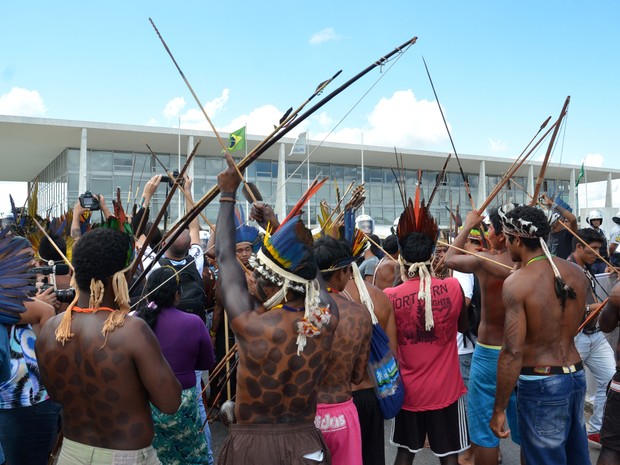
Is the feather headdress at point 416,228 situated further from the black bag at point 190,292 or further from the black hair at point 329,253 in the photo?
the black bag at point 190,292

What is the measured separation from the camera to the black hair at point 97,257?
2516mm

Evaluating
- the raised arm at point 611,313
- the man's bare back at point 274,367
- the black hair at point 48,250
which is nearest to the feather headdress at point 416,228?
the raised arm at point 611,313

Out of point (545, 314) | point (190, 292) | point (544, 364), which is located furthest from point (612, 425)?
point (190, 292)

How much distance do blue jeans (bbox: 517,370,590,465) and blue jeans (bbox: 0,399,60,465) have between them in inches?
119

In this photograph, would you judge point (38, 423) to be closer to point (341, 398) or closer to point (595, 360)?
point (341, 398)

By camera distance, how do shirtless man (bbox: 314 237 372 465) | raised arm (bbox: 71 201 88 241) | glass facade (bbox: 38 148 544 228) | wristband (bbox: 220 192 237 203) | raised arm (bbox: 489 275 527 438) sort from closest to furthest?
wristband (bbox: 220 192 237 203), shirtless man (bbox: 314 237 372 465), raised arm (bbox: 489 275 527 438), raised arm (bbox: 71 201 88 241), glass facade (bbox: 38 148 544 228)

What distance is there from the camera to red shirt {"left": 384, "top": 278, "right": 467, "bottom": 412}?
386 cm

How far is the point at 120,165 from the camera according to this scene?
2719 cm

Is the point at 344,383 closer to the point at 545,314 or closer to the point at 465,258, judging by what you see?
the point at 545,314

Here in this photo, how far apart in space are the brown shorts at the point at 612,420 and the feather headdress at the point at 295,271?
2.28m

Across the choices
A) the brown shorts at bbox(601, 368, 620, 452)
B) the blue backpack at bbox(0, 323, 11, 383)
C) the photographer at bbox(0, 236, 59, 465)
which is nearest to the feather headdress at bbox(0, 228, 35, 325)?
the blue backpack at bbox(0, 323, 11, 383)

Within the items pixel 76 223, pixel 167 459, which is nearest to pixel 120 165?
pixel 76 223

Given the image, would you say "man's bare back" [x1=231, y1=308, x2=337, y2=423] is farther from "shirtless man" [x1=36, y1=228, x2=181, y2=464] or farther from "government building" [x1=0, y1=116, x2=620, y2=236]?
"government building" [x1=0, y1=116, x2=620, y2=236]

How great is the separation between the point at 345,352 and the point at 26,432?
2.02m
